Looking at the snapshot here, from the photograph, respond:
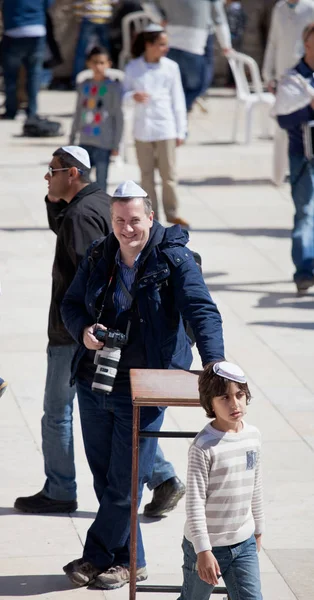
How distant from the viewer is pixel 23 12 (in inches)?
658

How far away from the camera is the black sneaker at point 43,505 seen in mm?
6094

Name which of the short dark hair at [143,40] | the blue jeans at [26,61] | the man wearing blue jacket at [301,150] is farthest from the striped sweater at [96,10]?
the man wearing blue jacket at [301,150]

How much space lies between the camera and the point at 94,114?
11.7 metres

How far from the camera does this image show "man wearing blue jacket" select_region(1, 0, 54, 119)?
659 inches

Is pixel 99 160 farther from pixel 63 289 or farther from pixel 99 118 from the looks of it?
pixel 63 289

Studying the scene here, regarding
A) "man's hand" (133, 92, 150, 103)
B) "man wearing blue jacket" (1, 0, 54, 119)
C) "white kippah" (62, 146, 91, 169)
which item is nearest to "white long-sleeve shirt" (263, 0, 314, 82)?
"man's hand" (133, 92, 150, 103)

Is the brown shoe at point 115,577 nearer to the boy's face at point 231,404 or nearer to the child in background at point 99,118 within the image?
the boy's face at point 231,404

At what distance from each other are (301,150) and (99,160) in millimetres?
2622

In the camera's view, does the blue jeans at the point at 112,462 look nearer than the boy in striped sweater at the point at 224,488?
No

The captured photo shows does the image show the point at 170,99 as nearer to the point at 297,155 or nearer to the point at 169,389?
the point at 297,155

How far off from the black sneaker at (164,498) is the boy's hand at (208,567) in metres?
1.81

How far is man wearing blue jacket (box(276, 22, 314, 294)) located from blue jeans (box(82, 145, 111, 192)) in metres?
2.44

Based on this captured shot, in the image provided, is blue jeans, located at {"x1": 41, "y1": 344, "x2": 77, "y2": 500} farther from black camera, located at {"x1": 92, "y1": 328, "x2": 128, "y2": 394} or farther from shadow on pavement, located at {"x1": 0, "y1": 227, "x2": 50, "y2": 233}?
shadow on pavement, located at {"x1": 0, "y1": 227, "x2": 50, "y2": 233}

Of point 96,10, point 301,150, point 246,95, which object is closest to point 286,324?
point 301,150
